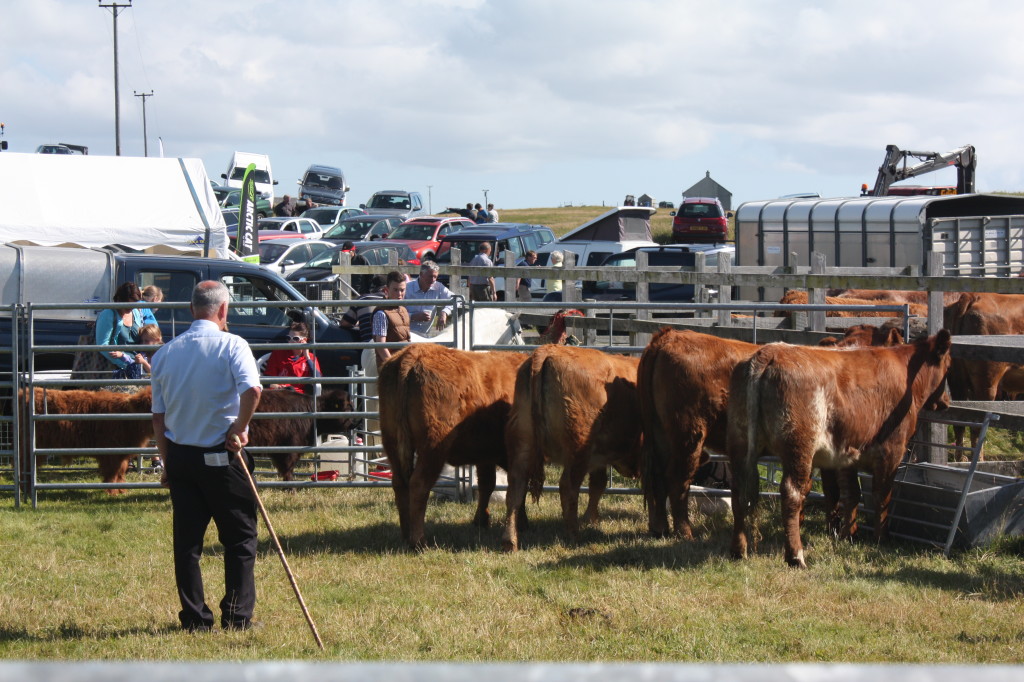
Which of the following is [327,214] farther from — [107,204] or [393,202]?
[107,204]

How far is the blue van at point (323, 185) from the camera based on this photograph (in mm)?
49344

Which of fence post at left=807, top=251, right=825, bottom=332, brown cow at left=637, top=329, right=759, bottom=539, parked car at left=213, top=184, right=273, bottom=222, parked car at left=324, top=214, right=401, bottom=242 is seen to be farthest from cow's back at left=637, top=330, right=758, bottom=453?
parked car at left=213, top=184, right=273, bottom=222

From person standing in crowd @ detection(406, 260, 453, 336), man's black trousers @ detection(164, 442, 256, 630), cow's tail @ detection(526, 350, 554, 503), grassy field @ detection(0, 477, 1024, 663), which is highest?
person standing in crowd @ detection(406, 260, 453, 336)

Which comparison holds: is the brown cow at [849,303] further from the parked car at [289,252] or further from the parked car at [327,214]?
the parked car at [327,214]

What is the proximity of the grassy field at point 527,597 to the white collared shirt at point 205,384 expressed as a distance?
1.09m

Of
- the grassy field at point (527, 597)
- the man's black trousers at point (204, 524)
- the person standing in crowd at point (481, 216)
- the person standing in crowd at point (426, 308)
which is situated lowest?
the grassy field at point (527, 597)

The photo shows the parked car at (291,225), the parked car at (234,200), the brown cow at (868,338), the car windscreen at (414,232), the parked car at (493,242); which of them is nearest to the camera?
the brown cow at (868,338)

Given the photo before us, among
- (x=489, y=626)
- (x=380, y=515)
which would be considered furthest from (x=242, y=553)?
(x=380, y=515)

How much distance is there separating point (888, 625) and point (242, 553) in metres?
3.53

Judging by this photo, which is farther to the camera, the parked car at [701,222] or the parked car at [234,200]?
the parked car at [234,200]

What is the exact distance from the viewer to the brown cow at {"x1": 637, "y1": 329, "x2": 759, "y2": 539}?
7648 mm

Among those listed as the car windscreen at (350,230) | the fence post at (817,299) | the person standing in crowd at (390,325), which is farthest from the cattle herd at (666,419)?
the car windscreen at (350,230)

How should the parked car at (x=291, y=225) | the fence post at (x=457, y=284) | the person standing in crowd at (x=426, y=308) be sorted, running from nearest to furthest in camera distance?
the person standing in crowd at (x=426, y=308), the fence post at (x=457, y=284), the parked car at (x=291, y=225)

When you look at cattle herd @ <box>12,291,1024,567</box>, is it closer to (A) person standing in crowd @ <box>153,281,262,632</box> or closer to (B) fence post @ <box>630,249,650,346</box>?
(A) person standing in crowd @ <box>153,281,262,632</box>
